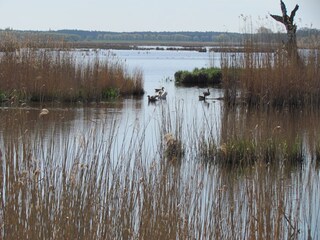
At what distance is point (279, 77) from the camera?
16078 mm

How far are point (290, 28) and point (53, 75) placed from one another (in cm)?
755

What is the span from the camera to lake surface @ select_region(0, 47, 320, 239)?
5.54 m

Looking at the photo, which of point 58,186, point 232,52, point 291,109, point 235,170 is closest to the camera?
point 58,186

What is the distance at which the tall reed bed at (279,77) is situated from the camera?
52.3ft

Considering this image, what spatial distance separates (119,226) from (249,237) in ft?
3.26

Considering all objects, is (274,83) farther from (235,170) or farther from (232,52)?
(235,170)

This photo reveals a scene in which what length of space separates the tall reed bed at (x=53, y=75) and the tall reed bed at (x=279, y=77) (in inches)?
168

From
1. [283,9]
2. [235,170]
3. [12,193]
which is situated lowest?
[235,170]

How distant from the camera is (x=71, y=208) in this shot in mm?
4922

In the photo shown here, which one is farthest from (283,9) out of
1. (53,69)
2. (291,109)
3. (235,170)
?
(235,170)

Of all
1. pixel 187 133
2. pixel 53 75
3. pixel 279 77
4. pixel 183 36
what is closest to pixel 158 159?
pixel 187 133

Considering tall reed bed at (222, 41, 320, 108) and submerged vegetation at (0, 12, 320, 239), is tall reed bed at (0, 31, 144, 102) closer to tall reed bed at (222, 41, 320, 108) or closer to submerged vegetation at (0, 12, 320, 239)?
submerged vegetation at (0, 12, 320, 239)

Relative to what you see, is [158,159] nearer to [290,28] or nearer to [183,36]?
[290,28]

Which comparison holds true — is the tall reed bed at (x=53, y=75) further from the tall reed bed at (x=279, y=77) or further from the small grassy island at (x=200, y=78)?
the small grassy island at (x=200, y=78)
